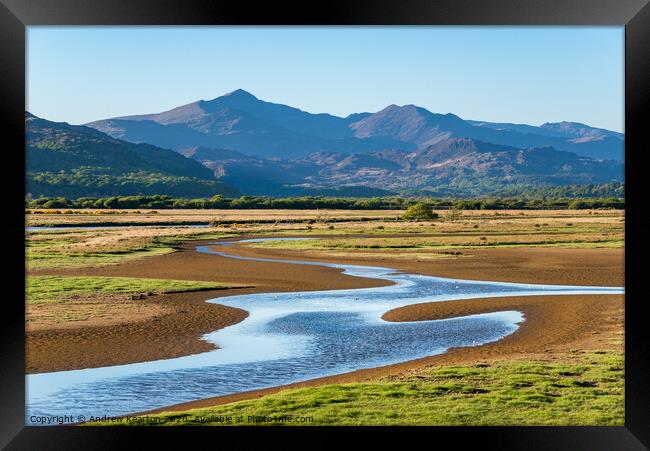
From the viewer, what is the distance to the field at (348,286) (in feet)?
32.7

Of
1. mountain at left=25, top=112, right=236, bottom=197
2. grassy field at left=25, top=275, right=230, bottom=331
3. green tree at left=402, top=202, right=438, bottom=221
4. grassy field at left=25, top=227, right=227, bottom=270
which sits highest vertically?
mountain at left=25, top=112, right=236, bottom=197

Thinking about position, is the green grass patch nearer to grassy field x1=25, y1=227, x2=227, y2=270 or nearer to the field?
the field

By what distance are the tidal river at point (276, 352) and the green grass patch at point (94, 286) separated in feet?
8.30

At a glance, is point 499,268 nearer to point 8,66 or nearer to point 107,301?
point 107,301

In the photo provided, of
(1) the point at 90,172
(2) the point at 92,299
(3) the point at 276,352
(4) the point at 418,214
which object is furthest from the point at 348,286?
(1) the point at 90,172

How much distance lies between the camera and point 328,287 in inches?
1032

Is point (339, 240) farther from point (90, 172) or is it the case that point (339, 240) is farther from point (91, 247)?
point (90, 172)

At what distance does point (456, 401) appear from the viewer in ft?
33.6

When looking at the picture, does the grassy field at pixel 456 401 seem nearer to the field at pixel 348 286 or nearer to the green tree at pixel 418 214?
the field at pixel 348 286

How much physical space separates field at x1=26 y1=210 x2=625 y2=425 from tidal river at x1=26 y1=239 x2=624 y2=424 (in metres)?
0.75

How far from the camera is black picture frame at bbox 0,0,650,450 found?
25.4ft

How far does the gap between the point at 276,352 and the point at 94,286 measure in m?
11.8

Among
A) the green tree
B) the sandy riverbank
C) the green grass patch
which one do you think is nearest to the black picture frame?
the sandy riverbank

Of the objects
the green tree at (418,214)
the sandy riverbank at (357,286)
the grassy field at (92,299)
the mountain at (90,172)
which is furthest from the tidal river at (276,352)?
the mountain at (90,172)
